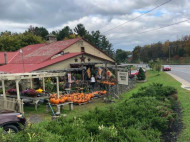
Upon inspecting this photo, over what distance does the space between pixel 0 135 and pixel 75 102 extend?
911 centimetres

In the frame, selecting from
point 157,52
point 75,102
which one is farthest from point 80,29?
point 75,102

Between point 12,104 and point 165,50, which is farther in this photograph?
point 165,50

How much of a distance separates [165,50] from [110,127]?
8543cm

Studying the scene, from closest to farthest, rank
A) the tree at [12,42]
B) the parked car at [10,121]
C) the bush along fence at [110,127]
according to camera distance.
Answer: the bush along fence at [110,127] < the parked car at [10,121] < the tree at [12,42]

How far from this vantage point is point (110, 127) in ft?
17.3

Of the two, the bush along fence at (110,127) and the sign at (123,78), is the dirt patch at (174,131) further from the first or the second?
the sign at (123,78)

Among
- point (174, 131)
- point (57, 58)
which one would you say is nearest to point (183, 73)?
point (57, 58)

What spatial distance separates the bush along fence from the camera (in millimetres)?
4316

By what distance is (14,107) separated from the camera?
9.91 meters

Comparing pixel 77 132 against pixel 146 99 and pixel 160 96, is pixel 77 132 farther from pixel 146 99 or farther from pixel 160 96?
pixel 160 96

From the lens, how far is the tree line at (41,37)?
46.2m

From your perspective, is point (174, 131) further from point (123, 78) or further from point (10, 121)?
point (123, 78)

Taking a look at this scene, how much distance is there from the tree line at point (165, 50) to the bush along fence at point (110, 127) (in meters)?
72.0

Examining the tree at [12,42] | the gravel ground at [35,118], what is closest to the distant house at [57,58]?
the gravel ground at [35,118]
